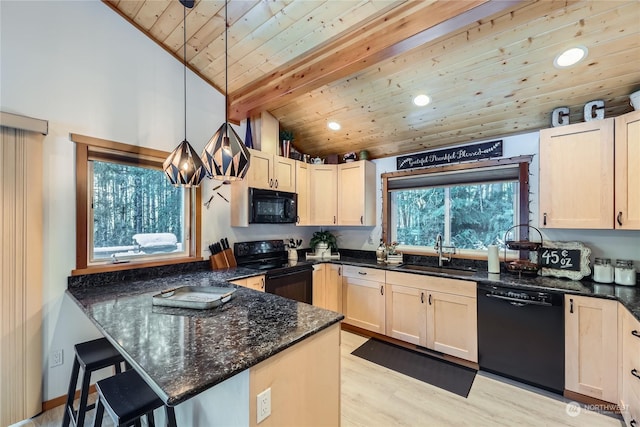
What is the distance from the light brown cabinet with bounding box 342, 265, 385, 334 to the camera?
328 centimetres

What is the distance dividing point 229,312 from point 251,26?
7.48ft

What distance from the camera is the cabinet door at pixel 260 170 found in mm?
3193

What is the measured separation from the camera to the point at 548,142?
98.8 inches

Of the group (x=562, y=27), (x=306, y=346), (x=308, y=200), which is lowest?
(x=306, y=346)

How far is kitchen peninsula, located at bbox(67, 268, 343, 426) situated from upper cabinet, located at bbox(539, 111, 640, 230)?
240cm

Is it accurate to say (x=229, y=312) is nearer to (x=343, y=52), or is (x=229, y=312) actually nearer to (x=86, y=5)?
(x=343, y=52)

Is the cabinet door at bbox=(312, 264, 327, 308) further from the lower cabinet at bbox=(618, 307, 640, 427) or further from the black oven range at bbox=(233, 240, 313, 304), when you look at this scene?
the lower cabinet at bbox=(618, 307, 640, 427)

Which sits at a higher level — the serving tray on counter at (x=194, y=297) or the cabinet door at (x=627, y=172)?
the cabinet door at (x=627, y=172)

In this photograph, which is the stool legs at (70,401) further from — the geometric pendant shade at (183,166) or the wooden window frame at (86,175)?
the geometric pendant shade at (183,166)

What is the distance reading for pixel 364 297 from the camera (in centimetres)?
343

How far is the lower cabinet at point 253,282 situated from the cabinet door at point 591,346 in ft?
8.78

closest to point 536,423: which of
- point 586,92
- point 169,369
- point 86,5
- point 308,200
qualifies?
point 169,369

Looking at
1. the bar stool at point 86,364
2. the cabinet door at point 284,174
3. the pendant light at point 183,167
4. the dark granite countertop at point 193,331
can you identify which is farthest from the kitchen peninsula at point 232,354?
the cabinet door at point 284,174

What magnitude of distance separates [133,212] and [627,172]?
14.1ft
